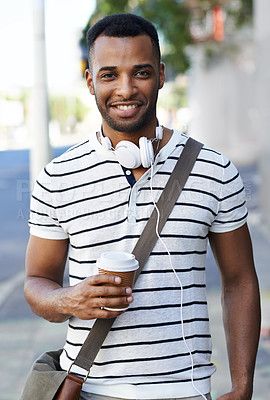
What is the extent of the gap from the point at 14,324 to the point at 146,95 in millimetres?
4546

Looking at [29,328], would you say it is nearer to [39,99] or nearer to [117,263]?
[39,99]

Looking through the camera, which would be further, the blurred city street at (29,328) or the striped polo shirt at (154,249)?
the blurred city street at (29,328)

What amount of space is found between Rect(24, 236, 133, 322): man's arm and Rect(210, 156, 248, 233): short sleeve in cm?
51

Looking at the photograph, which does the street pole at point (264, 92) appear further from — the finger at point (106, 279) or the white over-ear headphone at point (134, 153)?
the finger at point (106, 279)

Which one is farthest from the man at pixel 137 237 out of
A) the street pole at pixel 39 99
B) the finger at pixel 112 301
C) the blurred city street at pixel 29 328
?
the street pole at pixel 39 99

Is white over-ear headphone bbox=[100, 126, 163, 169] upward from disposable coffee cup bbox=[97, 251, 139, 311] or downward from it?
upward

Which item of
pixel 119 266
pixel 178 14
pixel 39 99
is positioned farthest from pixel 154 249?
pixel 178 14

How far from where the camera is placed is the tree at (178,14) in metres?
18.1

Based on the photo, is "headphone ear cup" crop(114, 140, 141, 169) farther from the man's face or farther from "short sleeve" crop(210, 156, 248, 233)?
"short sleeve" crop(210, 156, 248, 233)

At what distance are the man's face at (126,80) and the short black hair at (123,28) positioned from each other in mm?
21

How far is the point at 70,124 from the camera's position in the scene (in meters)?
74.2

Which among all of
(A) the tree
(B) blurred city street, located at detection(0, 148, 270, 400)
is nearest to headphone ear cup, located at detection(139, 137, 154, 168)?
(B) blurred city street, located at detection(0, 148, 270, 400)

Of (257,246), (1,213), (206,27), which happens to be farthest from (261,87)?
(206,27)

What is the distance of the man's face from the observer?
231cm
